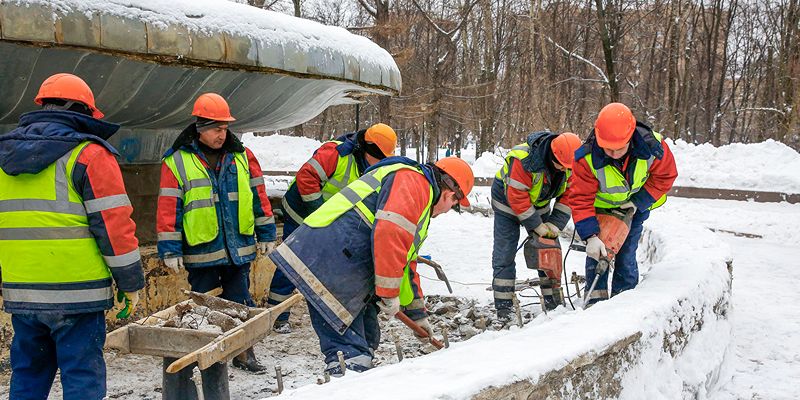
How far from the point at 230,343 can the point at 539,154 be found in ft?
9.30

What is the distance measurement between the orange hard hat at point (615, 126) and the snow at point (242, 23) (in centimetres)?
220

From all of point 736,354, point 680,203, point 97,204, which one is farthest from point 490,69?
point 97,204

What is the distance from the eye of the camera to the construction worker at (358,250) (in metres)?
3.01

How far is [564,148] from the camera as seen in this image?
486 cm

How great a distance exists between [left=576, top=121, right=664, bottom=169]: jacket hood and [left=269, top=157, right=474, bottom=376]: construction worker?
1456 millimetres

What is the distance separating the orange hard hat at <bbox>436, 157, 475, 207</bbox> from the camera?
350 cm

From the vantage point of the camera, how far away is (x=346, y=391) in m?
2.07

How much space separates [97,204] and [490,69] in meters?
22.9

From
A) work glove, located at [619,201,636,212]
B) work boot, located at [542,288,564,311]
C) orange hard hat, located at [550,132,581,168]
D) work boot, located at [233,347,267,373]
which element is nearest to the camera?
work boot, located at [233,347,267,373]

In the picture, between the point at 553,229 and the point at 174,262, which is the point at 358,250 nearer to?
the point at 174,262

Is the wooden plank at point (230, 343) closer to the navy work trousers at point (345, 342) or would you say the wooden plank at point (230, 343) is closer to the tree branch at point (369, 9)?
the navy work trousers at point (345, 342)

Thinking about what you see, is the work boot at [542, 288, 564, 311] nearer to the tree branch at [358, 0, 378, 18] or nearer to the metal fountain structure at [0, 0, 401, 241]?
the metal fountain structure at [0, 0, 401, 241]

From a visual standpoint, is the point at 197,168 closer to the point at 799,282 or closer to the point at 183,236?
the point at 183,236

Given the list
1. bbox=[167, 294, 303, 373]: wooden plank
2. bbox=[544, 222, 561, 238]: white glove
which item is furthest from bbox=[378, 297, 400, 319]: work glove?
bbox=[544, 222, 561, 238]: white glove
